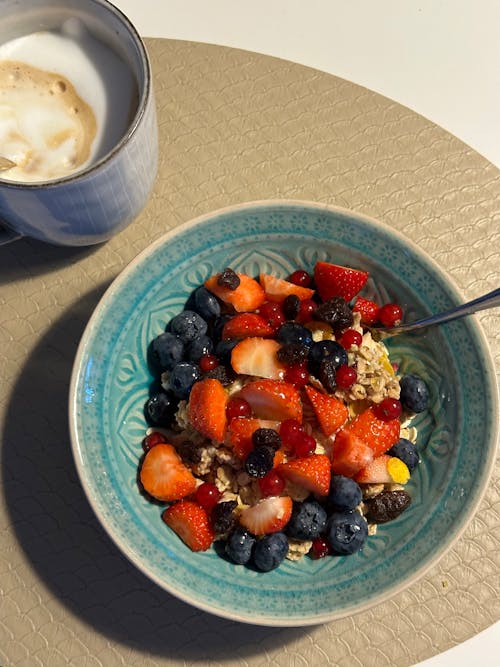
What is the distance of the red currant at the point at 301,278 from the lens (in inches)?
44.6

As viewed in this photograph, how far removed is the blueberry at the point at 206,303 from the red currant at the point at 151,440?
21 cm

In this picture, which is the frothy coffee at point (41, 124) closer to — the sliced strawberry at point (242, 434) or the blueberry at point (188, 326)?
the blueberry at point (188, 326)

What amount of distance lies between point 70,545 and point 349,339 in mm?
553

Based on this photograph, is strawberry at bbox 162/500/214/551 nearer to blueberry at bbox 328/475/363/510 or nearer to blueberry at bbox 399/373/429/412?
blueberry at bbox 328/475/363/510

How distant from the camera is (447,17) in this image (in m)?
1.50

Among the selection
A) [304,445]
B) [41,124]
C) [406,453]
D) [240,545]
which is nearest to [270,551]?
[240,545]

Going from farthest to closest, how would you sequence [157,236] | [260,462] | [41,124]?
[157,236]
[41,124]
[260,462]

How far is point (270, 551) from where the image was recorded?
97 cm

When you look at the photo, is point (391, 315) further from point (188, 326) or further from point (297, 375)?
point (188, 326)

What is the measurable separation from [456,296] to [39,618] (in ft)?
2.67

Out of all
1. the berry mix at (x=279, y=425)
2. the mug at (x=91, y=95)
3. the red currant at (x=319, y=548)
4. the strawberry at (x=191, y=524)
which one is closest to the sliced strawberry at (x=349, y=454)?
the berry mix at (x=279, y=425)

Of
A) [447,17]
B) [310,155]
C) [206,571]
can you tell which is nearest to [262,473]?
[206,571]

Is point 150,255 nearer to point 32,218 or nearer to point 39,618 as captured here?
point 32,218

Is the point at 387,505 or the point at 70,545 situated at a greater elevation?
the point at 387,505
